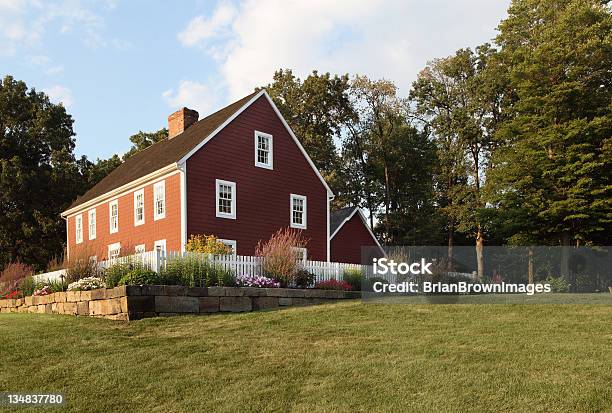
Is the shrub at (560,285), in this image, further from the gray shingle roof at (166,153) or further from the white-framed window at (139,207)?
the white-framed window at (139,207)

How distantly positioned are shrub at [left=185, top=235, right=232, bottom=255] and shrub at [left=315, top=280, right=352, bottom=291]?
3346mm

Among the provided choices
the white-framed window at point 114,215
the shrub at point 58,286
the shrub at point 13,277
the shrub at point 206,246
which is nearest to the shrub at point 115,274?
the shrub at point 58,286

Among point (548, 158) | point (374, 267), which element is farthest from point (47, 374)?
point (548, 158)

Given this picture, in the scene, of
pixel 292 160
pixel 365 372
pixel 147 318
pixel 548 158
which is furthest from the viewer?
pixel 548 158

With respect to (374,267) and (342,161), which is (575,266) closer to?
(374,267)

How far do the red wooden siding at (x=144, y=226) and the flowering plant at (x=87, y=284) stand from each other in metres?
1.58

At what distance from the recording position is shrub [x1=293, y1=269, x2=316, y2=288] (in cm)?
1894

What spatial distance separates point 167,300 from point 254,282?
Answer: 3.15m

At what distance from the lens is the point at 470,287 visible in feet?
81.7

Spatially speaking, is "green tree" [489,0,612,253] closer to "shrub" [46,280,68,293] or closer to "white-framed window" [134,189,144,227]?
"white-framed window" [134,189,144,227]

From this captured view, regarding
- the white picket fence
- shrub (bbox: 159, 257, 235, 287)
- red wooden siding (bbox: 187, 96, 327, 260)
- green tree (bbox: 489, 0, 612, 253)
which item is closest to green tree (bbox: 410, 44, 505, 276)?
green tree (bbox: 489, 0, 612, 253)

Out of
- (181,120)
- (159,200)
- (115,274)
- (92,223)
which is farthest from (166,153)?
(115,274)

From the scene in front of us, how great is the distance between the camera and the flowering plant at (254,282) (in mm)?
17250

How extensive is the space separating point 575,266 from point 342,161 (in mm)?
21147
